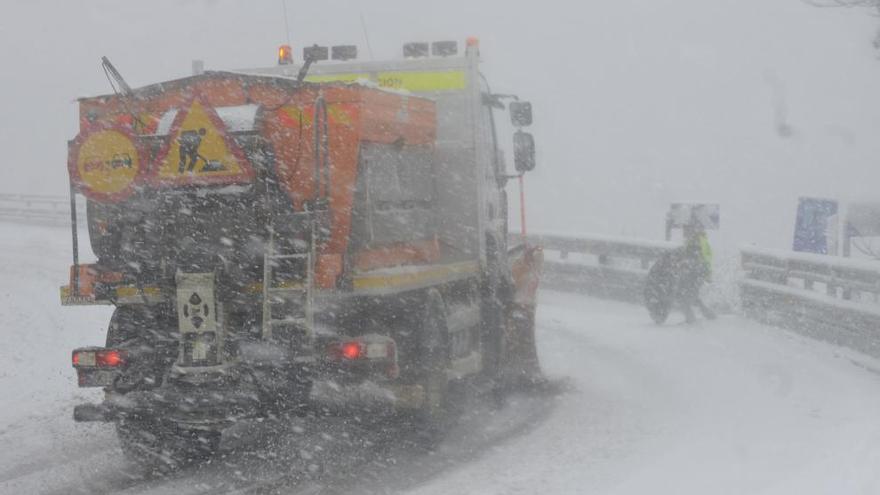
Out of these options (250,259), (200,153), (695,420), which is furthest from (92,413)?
(695,420)

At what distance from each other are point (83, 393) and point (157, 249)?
3.44 metres

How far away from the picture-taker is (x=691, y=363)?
34.6 feet

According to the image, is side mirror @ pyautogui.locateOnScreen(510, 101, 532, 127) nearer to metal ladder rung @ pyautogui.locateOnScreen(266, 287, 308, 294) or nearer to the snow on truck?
the snow on truck

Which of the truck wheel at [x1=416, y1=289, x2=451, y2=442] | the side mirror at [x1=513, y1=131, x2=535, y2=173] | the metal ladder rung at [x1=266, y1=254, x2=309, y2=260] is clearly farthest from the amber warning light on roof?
the metal ladder rung at [x1=266, y1=254, x2=309, y2=260]

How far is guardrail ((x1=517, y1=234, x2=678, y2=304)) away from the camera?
54.3 feet

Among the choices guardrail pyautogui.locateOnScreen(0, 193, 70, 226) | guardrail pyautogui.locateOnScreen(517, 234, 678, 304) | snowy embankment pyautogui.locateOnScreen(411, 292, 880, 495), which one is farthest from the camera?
guardrail pyautogui.locateOnScreen(0, 193, 70, 226)

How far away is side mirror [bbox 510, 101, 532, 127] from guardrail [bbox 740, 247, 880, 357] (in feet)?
13.9

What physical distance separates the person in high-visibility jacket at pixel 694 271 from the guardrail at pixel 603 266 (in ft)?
7.72

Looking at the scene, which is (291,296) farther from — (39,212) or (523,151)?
(39,212)

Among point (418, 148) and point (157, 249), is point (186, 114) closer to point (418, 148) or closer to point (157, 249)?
point (157, 249)

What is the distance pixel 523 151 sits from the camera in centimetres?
954

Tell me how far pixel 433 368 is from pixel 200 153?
2.19m

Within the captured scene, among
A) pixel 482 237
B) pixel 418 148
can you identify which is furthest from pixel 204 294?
pixel 482 237

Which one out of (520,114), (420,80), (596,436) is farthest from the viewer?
(520,114)
